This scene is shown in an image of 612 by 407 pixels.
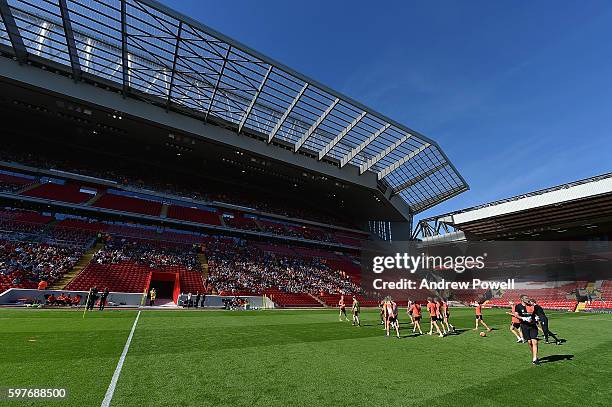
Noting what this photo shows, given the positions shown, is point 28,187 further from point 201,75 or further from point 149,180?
point 201,75

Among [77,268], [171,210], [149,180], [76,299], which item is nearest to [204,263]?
[171,210]

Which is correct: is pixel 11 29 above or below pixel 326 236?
above

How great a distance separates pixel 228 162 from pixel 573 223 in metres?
42.9

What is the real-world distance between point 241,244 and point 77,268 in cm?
1872

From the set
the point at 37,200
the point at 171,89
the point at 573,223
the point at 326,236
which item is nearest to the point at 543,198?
the point at 573,223

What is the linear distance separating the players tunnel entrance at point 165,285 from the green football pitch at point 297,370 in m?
18.4

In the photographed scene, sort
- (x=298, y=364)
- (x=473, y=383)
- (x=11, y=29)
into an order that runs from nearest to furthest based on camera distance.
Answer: (x=473, y=383)
(x=298, y=364)
(x=11, y=29)

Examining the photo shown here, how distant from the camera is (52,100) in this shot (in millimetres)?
28656

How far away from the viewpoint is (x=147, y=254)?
32.5m

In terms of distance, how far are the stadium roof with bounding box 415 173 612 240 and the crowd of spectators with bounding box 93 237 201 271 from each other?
33.8 meters

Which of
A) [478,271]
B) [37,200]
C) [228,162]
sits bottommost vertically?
[478,271]

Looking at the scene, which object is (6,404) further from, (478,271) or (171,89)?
(478,271)

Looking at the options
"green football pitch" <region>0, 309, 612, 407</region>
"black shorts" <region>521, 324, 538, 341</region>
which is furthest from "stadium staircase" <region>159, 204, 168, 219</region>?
"black shorts" <region>521, 324, 538, 341</region>

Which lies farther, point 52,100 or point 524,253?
point 524,253
